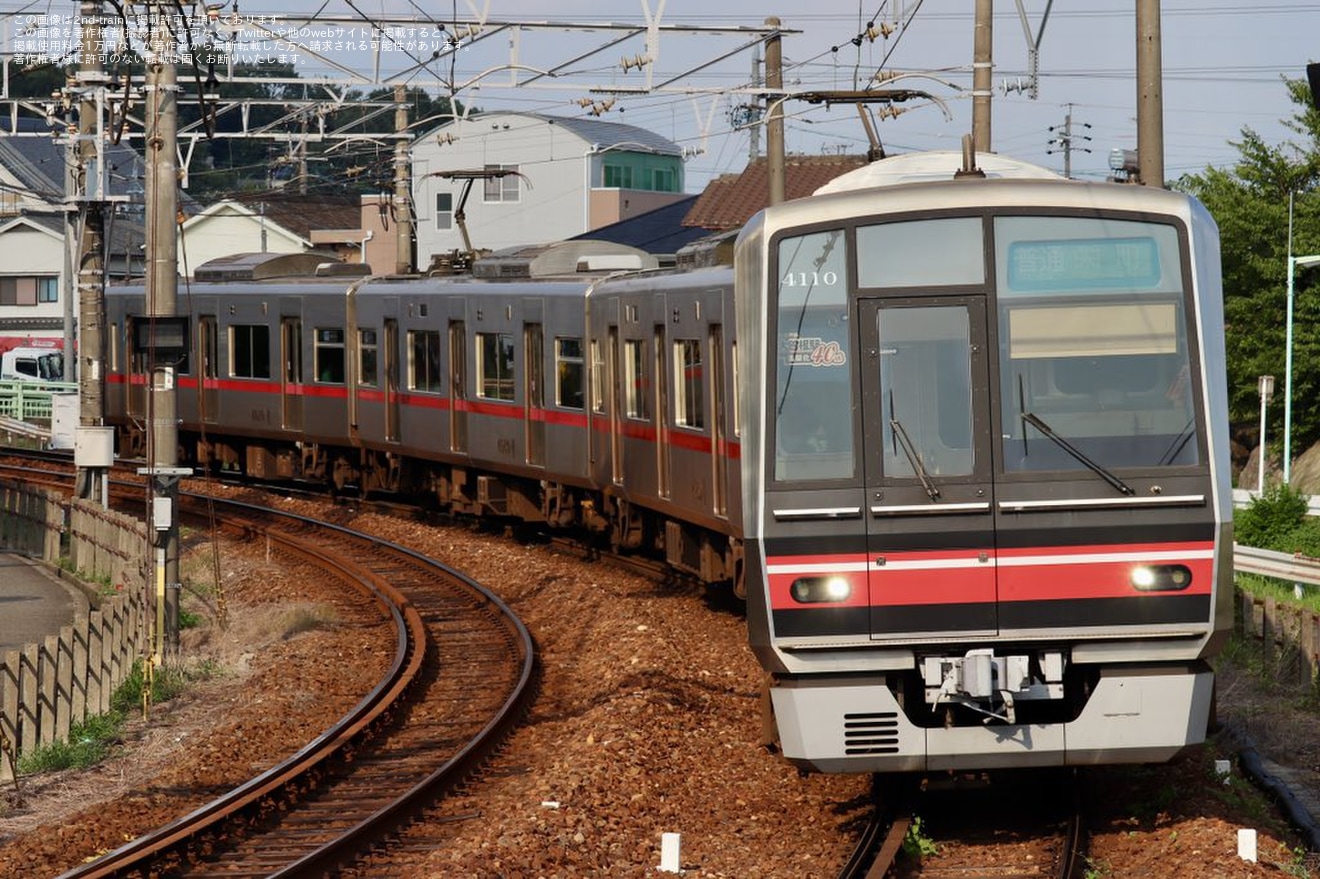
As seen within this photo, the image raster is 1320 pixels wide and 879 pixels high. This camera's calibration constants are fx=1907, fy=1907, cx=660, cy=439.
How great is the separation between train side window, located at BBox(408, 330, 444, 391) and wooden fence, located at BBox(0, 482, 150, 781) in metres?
3.83

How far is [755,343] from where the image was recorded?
306 inches

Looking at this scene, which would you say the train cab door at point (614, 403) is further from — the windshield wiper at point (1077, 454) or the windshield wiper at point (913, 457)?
the windshield wiper at point (1077, 454)

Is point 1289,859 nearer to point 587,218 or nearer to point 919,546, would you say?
point 919,546

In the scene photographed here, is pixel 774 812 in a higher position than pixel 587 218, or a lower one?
lower

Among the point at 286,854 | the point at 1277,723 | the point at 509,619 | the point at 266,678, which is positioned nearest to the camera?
the point at 286,854

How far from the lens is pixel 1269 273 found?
33750 mm

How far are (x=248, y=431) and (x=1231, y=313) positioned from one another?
19048 millimetres

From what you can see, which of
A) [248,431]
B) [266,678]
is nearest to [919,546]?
[266,678]

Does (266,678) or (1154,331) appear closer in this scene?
(1154,331)

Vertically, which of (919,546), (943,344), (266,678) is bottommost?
(266,678)

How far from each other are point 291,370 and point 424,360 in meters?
3.22

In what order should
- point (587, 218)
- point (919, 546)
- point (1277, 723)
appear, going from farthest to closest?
point (587, 218), point (1277, 723), point (919, 546)

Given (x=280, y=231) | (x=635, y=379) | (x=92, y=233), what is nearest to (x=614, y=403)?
(x=635, y=379)

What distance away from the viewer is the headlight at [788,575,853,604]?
7.44 m
